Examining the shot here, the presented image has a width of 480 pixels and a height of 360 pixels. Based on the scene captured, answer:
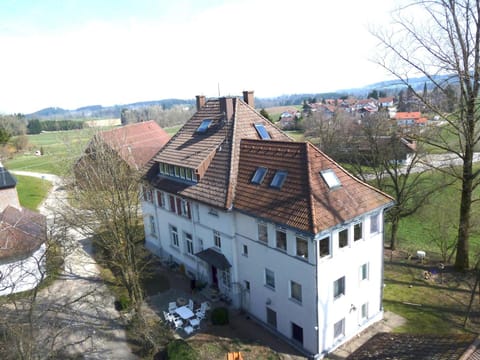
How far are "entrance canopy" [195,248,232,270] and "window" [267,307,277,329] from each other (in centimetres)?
368

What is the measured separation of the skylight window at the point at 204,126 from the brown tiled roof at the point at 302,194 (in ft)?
23.3

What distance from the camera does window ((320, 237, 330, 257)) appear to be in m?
17.8

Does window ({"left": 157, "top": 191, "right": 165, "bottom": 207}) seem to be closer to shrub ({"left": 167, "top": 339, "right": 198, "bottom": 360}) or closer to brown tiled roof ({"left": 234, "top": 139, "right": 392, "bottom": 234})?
brown tiled roof ({"left": 234, "top": 139, "right": 392, "bottom": 234})

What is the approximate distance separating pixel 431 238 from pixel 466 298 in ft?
41.3

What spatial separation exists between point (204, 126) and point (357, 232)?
47.4 feet

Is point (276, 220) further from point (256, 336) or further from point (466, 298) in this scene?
point (466, 298)

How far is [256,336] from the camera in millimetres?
20562

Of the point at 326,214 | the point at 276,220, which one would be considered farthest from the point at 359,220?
the point at 276,220

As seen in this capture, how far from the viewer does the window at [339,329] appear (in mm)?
19481

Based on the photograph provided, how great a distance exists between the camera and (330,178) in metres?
19.6

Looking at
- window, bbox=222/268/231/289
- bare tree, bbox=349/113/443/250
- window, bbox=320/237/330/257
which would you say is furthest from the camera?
bare tree, bbox=349/113/443/250

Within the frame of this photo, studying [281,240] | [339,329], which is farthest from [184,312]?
[339,329]

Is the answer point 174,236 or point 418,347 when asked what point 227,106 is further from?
point 418,347

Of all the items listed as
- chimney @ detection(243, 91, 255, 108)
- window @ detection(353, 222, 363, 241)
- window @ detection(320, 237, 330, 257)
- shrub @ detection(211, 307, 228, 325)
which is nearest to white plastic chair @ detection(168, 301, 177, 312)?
shrub @ detection(211, 307, 228, 325)
